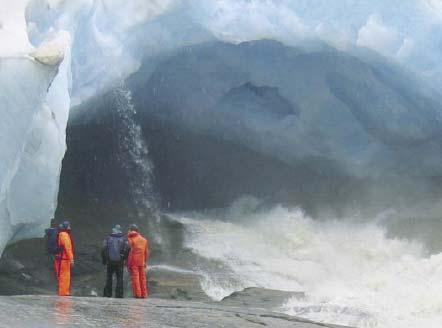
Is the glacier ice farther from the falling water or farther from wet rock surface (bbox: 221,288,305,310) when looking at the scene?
wet rock surface (bbox: 221,288,305,310)

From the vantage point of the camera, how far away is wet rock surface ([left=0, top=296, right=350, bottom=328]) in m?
5.97

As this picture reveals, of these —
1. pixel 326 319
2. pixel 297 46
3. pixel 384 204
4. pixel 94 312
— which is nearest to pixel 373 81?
pixel 297 46

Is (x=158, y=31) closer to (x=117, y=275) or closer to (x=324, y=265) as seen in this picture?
(x=117, y=275)

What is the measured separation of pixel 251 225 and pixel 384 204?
248cm

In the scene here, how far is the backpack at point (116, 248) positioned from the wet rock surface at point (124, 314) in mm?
787

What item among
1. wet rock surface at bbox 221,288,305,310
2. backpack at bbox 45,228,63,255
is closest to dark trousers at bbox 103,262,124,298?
backpack at bbox 45,228,63,255

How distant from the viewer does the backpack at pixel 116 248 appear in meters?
8.93

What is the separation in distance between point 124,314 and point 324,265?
695 cm

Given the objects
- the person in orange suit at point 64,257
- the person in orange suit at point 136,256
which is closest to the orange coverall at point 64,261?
the person in orange suit at point 64,257

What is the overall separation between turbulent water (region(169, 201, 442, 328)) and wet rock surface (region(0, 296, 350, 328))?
182 centimetres

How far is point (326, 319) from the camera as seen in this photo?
30.7ft

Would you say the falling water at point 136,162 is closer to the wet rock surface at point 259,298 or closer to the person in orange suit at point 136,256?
the wet rock surface at point 259,298

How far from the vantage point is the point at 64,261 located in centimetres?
880

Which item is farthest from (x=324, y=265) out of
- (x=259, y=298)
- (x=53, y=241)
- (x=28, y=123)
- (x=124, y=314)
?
(x=124, y=314)
